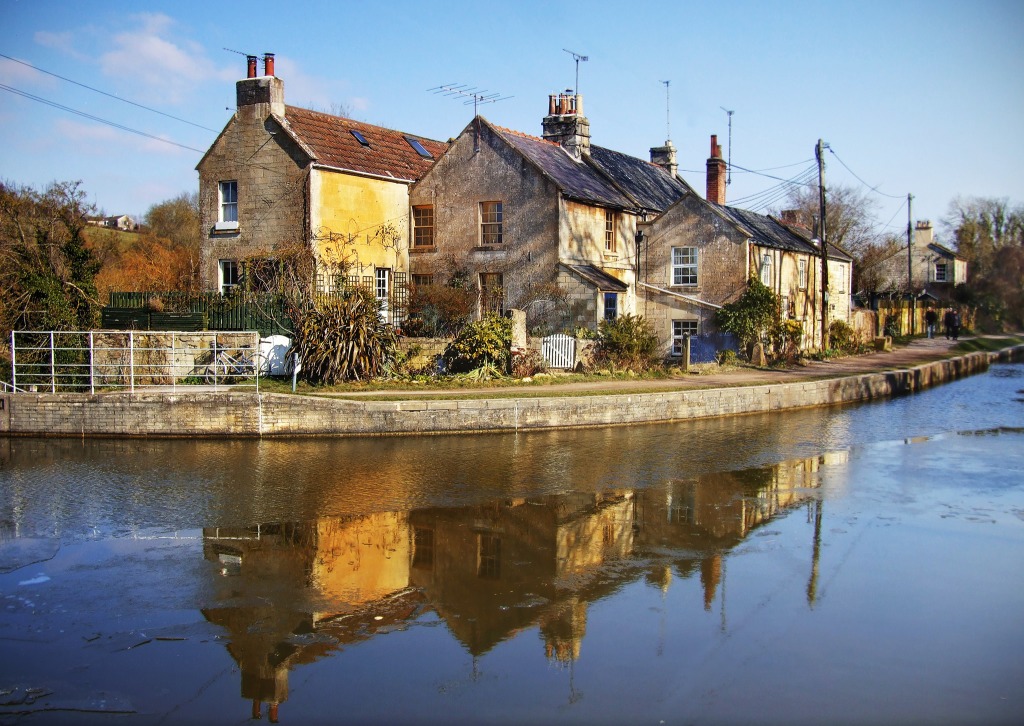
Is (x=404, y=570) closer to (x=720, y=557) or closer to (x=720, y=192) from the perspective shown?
(x=720, y=557)

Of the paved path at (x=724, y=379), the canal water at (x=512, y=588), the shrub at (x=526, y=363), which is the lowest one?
the canal water at (x=512, y=588)

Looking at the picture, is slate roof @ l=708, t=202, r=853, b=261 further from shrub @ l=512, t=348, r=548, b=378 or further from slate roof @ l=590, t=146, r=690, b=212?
shrub @ l=512, t=348, r=548, b=378

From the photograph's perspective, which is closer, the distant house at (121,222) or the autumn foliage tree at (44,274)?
the autumn foliage tree at (44,274)

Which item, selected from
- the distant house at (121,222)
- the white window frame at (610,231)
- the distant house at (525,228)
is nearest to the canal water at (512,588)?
the distant house at (525,228)

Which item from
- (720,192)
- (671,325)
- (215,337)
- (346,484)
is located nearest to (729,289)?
(671,325)

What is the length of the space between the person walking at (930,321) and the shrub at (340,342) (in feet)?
120

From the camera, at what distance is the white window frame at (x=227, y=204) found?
2709 centimetres

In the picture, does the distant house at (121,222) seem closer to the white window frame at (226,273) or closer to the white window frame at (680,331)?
the white window frame at (226,273)

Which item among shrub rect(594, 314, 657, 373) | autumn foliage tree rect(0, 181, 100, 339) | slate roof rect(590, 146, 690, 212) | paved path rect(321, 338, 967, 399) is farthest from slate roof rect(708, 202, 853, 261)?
autumn foliage tree rect(0, 181, 100, 339)

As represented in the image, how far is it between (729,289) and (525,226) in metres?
7.27

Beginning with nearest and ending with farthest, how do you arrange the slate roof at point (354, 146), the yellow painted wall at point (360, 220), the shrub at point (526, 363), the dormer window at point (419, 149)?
the shrub at point (526, 363)
the yellow painted wall at point (360, 220)
the slate roof at point (354, 146)
the dormer window at point (419, 149)

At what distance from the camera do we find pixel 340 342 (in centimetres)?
2027

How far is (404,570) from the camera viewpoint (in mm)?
9516

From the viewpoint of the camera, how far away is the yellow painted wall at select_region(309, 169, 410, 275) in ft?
85.0
